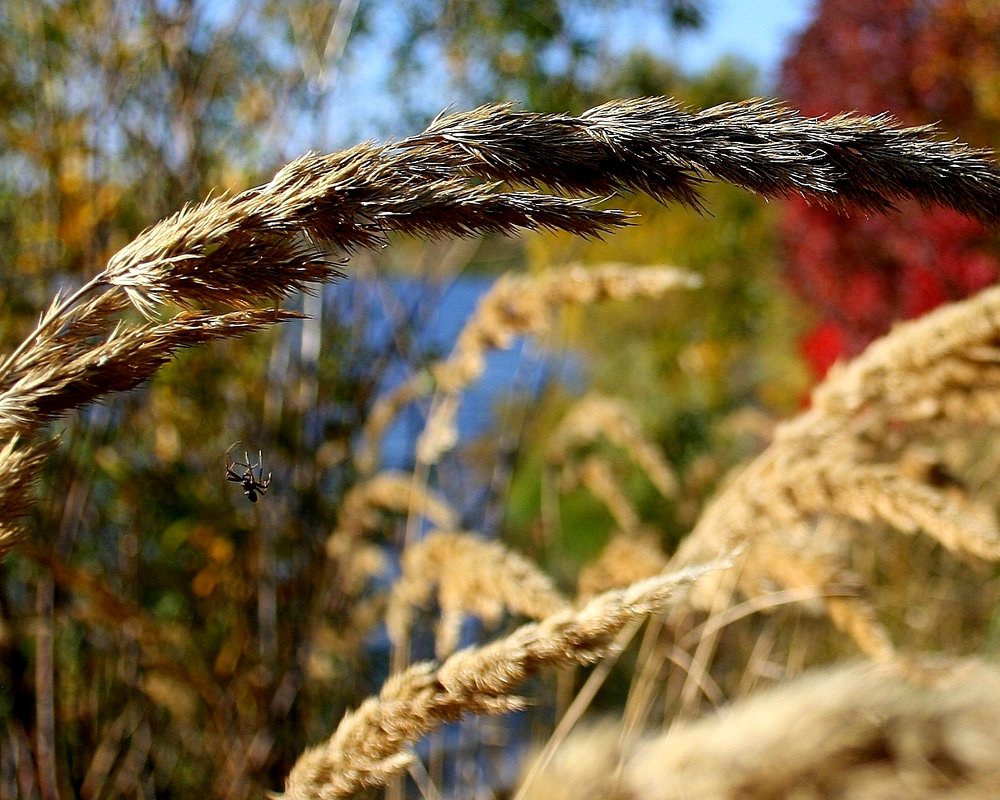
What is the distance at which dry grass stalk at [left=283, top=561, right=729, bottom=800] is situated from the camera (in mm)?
719

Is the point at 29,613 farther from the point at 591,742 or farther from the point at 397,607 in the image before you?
the point at 591,742

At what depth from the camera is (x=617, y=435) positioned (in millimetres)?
2488

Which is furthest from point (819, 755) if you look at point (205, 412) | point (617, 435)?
point (205, 412)

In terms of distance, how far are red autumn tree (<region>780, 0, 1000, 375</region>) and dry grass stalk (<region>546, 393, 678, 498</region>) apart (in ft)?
10.4

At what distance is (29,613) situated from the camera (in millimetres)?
2174

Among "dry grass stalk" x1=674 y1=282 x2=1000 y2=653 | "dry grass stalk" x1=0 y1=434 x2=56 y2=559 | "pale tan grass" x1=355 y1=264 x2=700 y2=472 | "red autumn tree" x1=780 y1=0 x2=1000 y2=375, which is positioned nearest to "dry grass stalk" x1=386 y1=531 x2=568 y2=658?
"dry grass stalk" x1=674 y1=282 x2=1000 y2=653

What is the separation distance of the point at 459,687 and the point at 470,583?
0.67 metres

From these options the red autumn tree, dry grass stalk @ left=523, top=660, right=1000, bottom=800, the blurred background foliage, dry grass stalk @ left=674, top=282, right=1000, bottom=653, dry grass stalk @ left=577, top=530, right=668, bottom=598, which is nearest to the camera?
dry grass stalk @ left=523, top=660, right=1000, bottom=800

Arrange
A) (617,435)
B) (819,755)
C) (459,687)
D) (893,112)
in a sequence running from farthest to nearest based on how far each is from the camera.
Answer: (893,112), (617,435), (459,687), (819,755)

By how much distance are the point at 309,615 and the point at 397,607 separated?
2.79 ft

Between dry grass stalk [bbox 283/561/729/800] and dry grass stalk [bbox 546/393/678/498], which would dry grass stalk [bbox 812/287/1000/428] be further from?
dry grass stalk [bbox 546/393/678/498]

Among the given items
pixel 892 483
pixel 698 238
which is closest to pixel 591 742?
pixel 892 483

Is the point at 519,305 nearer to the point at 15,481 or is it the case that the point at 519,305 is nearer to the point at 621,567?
the point at 621,567

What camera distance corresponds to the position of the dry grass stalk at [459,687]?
2.36ft
